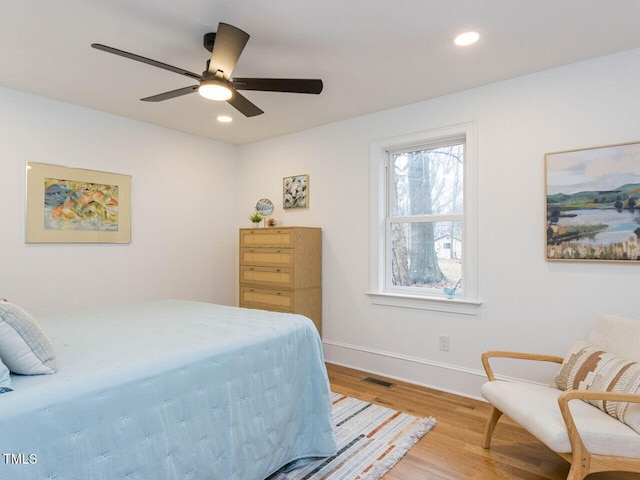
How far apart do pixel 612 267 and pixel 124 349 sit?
2.92 m

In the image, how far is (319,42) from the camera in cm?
239

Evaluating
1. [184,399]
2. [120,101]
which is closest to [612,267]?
[184,399]

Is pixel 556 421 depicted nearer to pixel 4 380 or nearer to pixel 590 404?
pixel 590 404

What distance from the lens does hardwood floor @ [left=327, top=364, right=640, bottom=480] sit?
2.06 meters

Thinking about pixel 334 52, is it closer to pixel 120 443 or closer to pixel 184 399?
pixel 184 399

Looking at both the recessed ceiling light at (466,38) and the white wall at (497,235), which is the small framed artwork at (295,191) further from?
the recessed ceiling light at (466,38)

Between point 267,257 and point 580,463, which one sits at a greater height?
point 267,257

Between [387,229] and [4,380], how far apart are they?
121 inches

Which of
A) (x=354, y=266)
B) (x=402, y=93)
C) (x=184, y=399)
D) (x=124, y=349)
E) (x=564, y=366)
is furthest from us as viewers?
(x=354, y=266)

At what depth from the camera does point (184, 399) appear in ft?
5.06

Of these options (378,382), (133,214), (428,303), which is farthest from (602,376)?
(133,214)

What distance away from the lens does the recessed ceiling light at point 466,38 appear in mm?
2293

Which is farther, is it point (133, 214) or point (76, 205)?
point (133, 214)

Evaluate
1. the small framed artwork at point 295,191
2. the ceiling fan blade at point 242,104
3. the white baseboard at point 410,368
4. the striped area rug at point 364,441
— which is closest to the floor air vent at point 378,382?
the white baseboard at point 410,368
